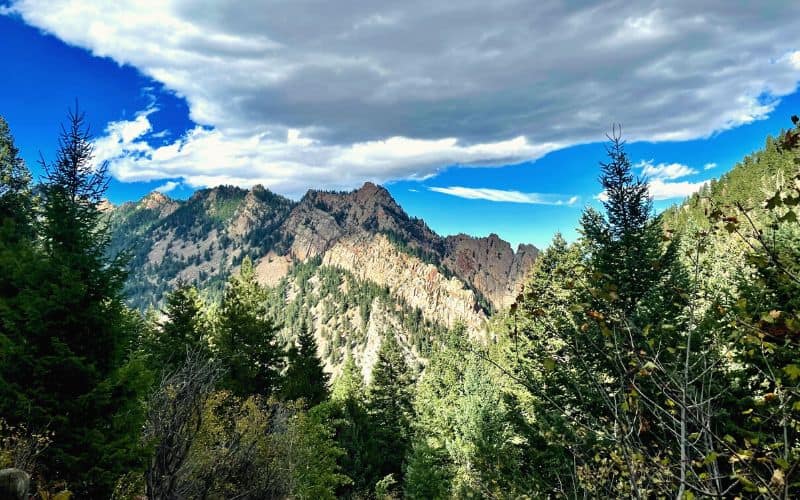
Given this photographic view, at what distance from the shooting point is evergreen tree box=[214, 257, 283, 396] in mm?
25547

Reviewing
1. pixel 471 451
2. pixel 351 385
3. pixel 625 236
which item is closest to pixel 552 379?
pixel 625 236

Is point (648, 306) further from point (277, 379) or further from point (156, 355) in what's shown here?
point (156, 355)

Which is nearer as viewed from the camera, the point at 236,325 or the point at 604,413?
the point at 604,413

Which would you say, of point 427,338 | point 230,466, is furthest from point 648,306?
point 427,338

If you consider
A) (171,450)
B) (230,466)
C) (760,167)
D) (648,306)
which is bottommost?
(230,466)

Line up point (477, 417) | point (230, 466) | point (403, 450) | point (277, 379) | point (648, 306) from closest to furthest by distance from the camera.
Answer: point (230, 466) → point (648, 306) → point (477, 417) → point (277, 379) → point (403, 450)

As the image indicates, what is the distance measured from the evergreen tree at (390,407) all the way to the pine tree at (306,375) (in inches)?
340

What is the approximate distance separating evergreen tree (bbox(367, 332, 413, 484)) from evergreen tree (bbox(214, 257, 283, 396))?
534 inches

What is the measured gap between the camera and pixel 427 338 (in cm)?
19962

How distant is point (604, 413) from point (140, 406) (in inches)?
525

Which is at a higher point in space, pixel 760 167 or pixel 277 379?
pixel 760 167

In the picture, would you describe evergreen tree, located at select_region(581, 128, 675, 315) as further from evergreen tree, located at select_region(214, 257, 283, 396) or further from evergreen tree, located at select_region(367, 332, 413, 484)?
evergreen tree, located at select_region(367, 332, 413, 484)

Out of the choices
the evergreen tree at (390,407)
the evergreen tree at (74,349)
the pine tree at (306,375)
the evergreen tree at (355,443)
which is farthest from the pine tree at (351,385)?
the evergreen tree at (74,349)

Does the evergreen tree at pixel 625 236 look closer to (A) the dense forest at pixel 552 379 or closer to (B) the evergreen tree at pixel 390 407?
(A) the dense forest at pixel 552 379
